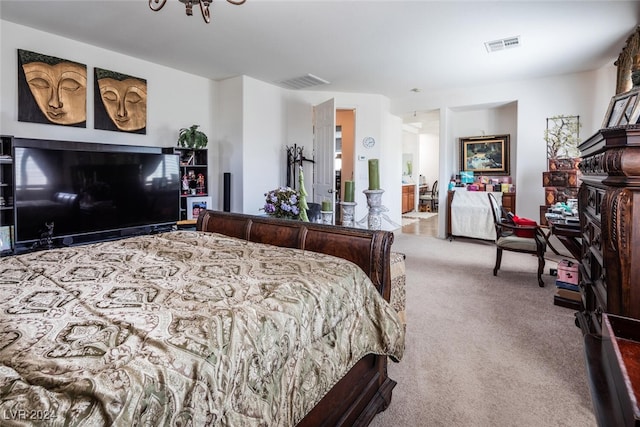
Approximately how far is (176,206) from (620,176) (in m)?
4.66

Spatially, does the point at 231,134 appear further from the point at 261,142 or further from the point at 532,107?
the point at 532,107

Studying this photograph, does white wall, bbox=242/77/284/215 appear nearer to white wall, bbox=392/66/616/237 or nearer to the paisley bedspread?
white wall, bbox=392/66/616/237

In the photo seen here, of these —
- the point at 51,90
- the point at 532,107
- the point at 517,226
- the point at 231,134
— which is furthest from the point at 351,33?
the point at 532,107

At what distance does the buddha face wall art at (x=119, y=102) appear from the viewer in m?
4.27

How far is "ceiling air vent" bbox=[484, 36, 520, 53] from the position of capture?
4049 millimetres

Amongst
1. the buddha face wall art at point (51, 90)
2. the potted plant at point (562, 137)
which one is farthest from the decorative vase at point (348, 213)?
the potted plant at point (562, 137)

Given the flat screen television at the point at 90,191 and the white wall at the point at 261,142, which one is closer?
the flat screen television at the point at 90,191

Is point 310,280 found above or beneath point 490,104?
beneath

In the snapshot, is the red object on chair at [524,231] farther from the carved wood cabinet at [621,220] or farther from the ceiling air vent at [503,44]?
the carved wood cabinet at [621,220]

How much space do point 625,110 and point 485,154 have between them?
4812 millimetres

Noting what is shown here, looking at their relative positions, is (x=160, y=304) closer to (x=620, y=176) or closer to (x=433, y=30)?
(x=620, y=176)

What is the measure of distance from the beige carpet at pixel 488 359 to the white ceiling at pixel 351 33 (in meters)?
2.79

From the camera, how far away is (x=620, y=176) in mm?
1469

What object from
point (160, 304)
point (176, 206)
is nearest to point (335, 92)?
point (176, 206)
